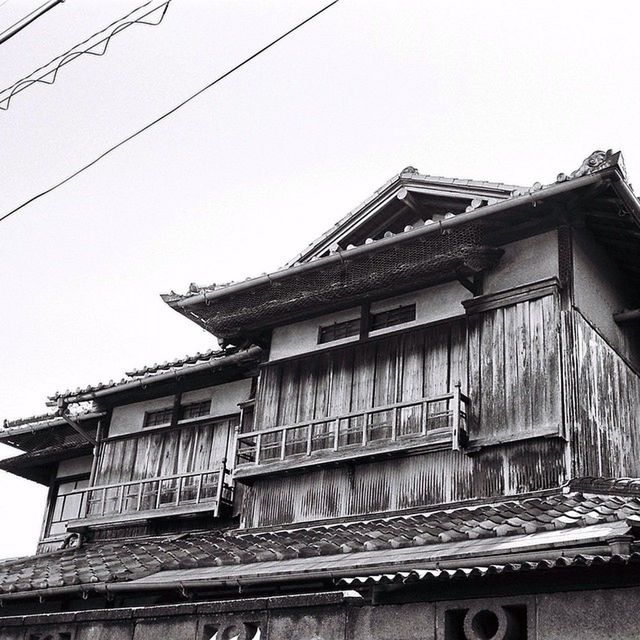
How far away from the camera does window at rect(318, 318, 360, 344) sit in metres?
15.5

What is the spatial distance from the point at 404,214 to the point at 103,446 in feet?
28.4

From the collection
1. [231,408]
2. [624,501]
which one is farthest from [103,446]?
[624,501]

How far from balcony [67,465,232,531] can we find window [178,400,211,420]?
1.51 meters

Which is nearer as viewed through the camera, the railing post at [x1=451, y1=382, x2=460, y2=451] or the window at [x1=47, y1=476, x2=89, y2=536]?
the railing post at [x1=451, y1=382, x2=460, y2=451]

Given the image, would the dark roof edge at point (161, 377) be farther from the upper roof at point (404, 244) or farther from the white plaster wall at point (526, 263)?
the white plaster wall at point (526, 263)

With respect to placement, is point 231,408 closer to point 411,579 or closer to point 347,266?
point 347,266

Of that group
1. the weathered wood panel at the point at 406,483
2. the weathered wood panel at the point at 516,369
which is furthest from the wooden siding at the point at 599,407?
the weathered wood panel at the point at 406,483

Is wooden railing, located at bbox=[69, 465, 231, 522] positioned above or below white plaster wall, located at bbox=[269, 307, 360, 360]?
below

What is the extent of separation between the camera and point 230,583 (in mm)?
10328

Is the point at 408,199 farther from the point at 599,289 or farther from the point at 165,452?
the point at 165,452

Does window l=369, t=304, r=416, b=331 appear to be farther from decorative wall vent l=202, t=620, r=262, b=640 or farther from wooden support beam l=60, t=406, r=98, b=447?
wooden support beam l=60, t=406, r=98, b=447

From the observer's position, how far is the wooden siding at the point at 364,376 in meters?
14.1

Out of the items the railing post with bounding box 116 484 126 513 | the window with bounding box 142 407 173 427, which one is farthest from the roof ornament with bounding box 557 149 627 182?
the railing post with bounding box 116 484 126 513

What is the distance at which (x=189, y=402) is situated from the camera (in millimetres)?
18484
